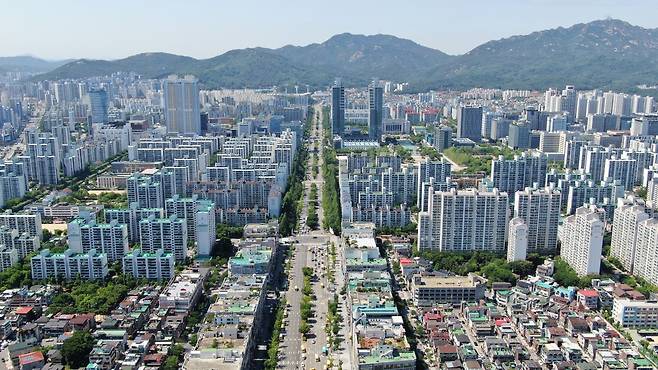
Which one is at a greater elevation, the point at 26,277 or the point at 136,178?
the point at 136,178

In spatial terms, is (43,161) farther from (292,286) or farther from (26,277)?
(292,286)

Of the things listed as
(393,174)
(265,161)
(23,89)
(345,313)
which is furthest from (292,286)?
(23,89)

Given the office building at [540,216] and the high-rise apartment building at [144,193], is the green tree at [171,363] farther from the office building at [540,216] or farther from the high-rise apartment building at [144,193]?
the office building at [540,216]

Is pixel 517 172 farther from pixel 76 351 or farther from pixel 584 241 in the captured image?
pixel 76 351

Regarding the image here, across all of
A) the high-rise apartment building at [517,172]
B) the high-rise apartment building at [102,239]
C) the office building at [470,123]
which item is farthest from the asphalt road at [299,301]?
the office building at [470,123]

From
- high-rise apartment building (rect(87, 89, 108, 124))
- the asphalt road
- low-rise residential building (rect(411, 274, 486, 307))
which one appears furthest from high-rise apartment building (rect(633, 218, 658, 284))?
high-rise apartment building (rect(87, 89, 108, 124))

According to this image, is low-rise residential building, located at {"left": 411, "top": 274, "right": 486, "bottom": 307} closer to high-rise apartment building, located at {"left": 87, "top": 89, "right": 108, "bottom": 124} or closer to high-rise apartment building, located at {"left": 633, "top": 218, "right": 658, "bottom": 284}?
high-rise apartment building, located at {"left": 633, "top": 218, "right": 658, "bottom": 284}

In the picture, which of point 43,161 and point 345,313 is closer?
point 345,313
